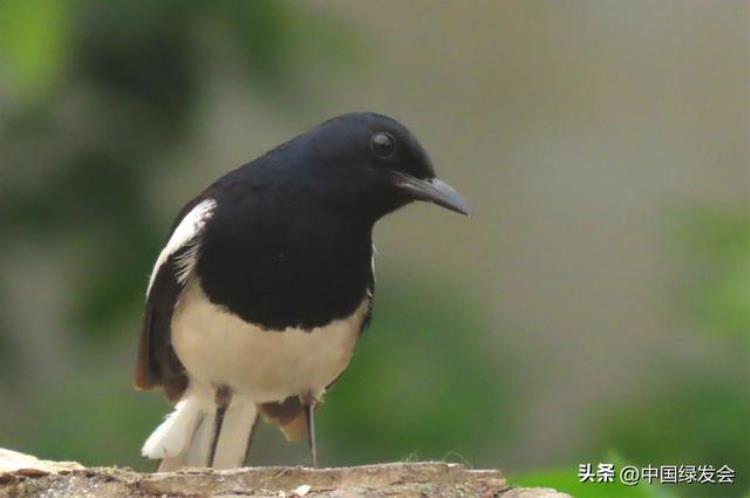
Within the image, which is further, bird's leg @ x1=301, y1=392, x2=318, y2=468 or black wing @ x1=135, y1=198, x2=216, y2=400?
bird's leg @ x1=301, y1=392, x2=318, y2=468

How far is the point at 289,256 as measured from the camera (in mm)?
2787

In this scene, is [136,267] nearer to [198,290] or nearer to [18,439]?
[18,439]

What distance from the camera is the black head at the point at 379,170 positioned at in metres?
2.81

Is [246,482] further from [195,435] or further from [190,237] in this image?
[195,435]

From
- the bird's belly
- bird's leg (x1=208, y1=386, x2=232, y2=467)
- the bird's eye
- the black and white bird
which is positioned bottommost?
bird's leg (x1=208, y1=386, x2=232, y2=467)

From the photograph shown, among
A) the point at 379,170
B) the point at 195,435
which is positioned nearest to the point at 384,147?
the point at 379,170

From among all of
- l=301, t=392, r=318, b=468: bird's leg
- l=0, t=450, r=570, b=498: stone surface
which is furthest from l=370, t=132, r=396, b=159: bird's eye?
l=0, t=450, r=570, b=498: stone surface

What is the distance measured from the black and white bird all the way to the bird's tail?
0.22 metres

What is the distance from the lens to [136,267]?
4.23 meters

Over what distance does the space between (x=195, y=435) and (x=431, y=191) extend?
33.1 inches

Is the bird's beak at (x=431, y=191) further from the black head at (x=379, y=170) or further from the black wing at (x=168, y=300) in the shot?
the black wing at (x=168, y=300)

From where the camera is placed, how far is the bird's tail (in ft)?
10.5

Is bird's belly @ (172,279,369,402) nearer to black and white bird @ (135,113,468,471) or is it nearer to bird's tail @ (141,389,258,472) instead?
black and white bird @ (135,113,468,471)

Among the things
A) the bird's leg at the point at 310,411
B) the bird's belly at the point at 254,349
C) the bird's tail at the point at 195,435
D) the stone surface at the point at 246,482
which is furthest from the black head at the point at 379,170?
the stone surface at the point at 246,482
